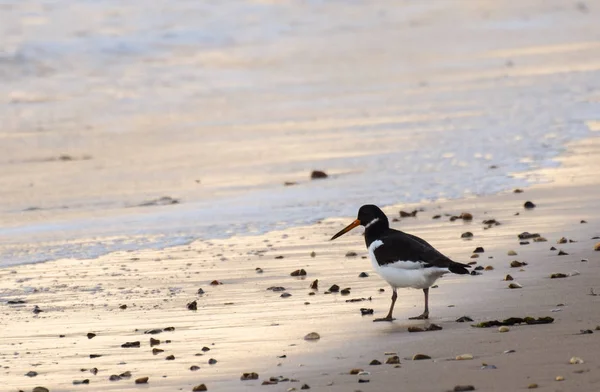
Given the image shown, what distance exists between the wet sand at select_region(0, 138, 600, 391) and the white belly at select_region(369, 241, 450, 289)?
0.67ft

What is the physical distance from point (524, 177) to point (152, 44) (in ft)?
66.3

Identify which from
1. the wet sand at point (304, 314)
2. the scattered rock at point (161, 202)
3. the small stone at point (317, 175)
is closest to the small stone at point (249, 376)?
the wet sand at point (304, 314)

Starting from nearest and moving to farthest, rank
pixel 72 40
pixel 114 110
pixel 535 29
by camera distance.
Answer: pixel 114 110
pixel 72 40
pixel 535 29

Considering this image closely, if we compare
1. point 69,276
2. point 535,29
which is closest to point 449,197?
point 69,276

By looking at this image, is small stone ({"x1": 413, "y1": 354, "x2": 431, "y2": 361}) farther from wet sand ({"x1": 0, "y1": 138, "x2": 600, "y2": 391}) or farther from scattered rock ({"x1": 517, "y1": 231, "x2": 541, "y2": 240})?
scattered rock ({"x1": 517, "y1": 231, "x2": 541, "y2": 240})

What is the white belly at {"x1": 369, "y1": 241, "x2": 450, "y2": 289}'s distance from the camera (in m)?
7.21

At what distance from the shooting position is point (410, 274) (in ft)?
23.8

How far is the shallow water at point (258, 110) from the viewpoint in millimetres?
12438

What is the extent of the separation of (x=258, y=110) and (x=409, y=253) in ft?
46.8

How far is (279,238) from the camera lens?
10.5 metres

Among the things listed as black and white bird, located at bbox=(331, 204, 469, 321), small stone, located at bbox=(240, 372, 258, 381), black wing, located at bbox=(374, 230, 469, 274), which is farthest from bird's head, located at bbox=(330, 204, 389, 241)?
small stone, located at bbox=(240, 372, 258, 381)

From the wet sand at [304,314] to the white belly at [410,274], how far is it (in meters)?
0.20

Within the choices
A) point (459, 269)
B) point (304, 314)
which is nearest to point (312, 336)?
A: point (304, 314)

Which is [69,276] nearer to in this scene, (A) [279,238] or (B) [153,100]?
(A) [279,238]
